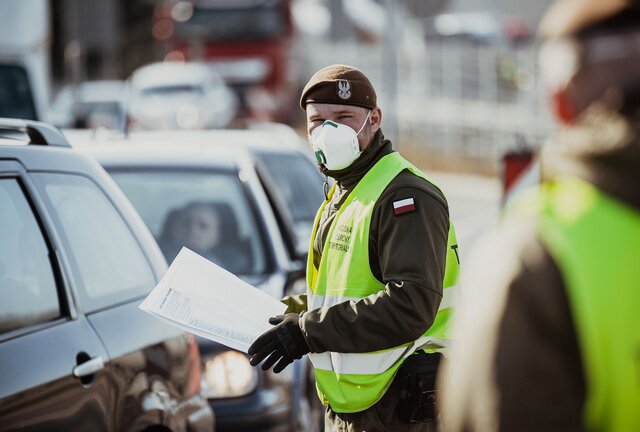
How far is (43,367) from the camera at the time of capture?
12.7 feet

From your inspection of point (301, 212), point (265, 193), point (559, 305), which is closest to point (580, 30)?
point (559, 305)

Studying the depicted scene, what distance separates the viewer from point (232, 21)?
33.7 metres

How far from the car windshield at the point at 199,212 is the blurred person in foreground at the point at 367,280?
3031mm

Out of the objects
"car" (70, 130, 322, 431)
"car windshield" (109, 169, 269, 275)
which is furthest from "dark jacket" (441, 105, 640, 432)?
"car windshield" (109, 169, 269, 275)

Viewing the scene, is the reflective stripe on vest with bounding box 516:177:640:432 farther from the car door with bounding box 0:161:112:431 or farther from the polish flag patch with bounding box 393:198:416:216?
the car door with bounding box 0:161:112:431

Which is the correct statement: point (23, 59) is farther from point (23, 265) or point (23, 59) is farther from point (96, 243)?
point (23, 265)

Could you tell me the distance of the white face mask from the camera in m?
4.09

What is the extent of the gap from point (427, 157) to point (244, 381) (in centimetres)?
2756

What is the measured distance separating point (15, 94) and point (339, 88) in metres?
9.74

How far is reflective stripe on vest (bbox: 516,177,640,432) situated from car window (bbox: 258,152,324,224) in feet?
24.1

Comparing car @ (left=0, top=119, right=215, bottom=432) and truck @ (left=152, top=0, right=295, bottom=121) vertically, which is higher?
car @ (left=0, top=119, right=215, bottom=432)

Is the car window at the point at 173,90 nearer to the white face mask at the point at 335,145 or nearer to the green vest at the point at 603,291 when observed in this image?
the white face mask at the point at 335,145

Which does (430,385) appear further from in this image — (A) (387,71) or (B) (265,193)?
(A) (387,71)

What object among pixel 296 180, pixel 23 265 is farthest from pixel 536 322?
pixel 296 180
